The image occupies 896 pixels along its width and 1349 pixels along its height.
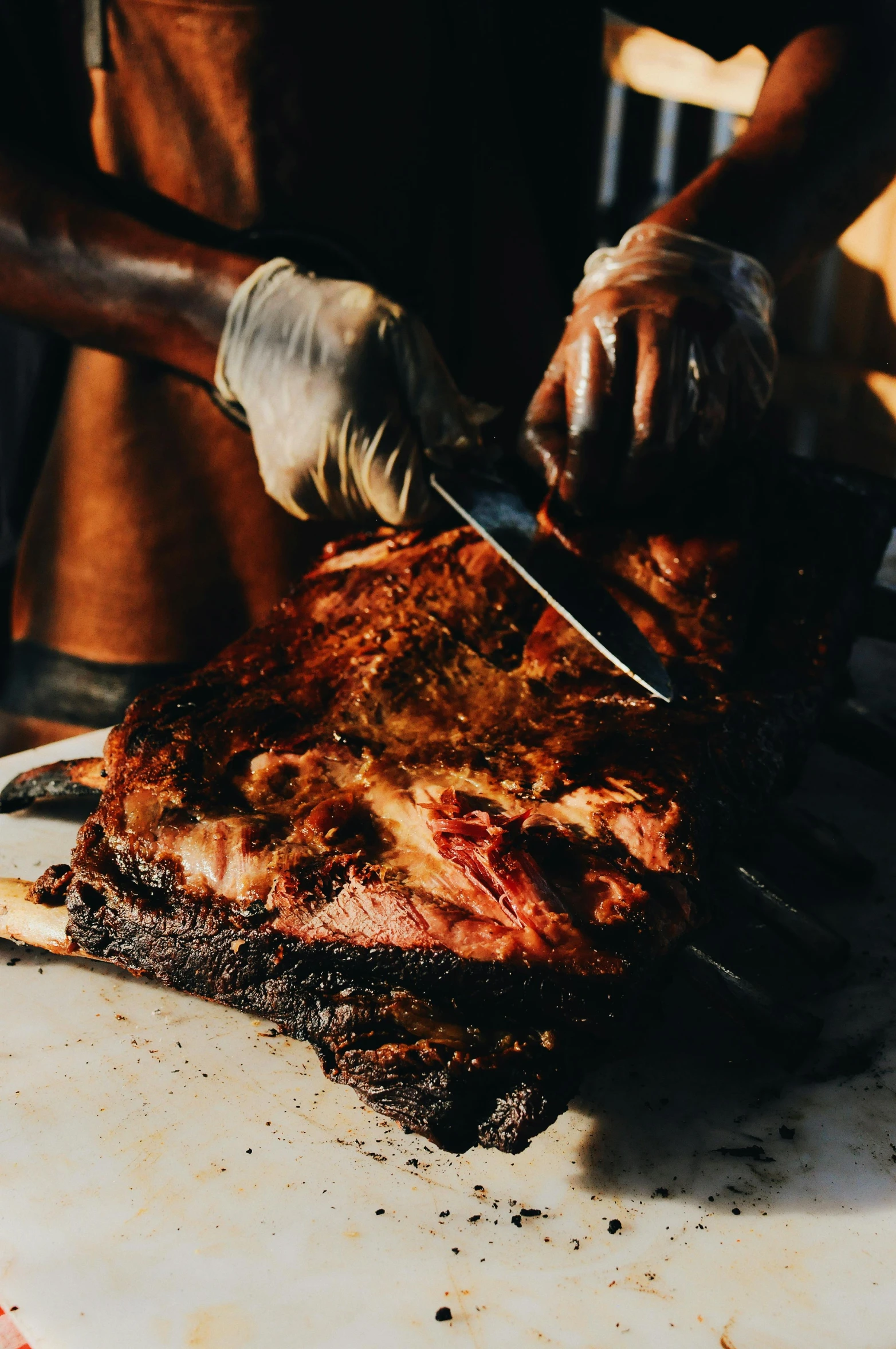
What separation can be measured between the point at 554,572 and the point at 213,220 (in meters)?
1.51

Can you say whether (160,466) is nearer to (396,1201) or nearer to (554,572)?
(554,572)

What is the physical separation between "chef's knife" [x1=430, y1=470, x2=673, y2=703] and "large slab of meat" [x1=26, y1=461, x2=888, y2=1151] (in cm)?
6

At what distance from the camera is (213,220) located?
2914mm

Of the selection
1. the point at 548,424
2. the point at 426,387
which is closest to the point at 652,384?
the point at 548,424

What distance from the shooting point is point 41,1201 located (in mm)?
1495

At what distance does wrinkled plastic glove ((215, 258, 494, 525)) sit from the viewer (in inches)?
92.7

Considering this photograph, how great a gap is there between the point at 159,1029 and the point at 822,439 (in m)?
6.01

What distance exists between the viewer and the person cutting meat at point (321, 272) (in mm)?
2383

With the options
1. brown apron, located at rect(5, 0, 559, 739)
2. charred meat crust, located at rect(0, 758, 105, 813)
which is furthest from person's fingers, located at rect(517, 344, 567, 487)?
charred meat crust, located at rect(0, 758, 105, 813)

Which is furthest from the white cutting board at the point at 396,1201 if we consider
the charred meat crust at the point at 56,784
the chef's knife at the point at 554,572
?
the chef's knife at the point at 554,572

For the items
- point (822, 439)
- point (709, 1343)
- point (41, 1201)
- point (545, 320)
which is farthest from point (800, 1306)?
point (822, 439)

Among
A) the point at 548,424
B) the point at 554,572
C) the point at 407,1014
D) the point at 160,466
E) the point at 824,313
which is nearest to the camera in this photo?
the point at 407,1014

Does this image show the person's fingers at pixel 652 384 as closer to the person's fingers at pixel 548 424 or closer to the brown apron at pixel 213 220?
the person's fingers at pixel 548 424

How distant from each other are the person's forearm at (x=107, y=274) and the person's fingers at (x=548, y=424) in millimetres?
763
